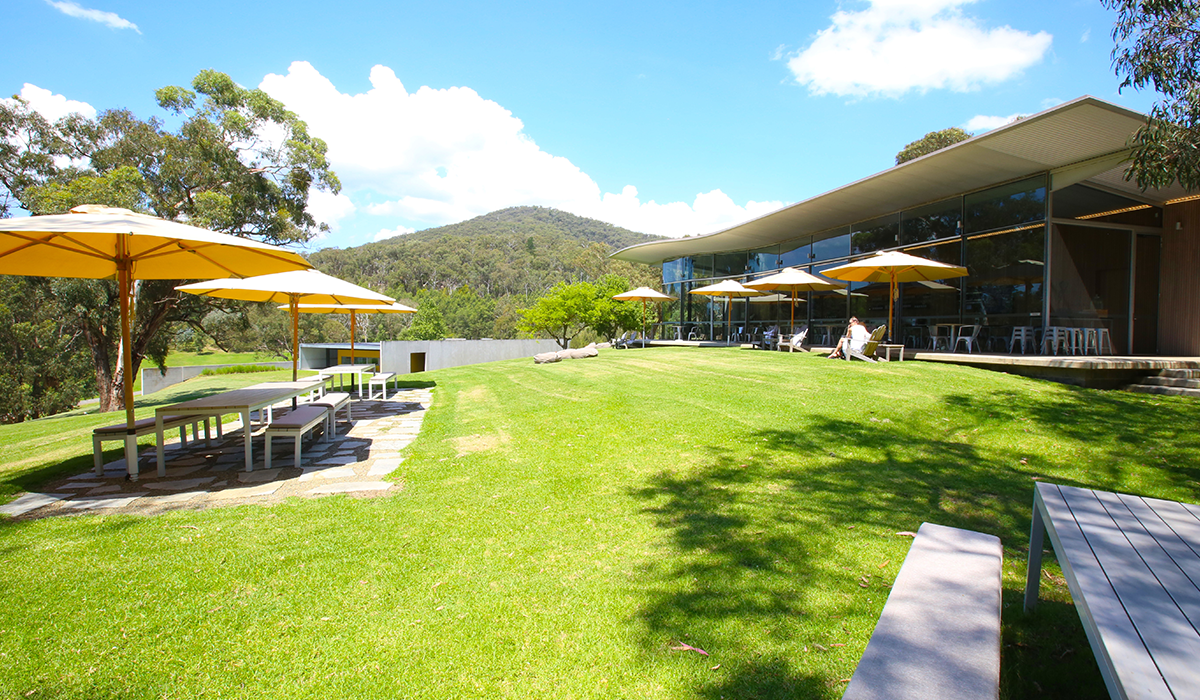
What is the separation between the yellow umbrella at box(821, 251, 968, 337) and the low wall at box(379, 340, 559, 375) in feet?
47.4

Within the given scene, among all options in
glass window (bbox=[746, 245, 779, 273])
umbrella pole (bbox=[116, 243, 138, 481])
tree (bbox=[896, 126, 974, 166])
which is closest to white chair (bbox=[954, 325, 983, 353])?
glass window (bbox=[746, 245, 779, 273])

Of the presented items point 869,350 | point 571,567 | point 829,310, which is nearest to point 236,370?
point 829,310

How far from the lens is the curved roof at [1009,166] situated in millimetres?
8070

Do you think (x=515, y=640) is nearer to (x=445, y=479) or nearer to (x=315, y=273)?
(x=445, y=479)

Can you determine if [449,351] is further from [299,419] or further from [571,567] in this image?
[571,567]

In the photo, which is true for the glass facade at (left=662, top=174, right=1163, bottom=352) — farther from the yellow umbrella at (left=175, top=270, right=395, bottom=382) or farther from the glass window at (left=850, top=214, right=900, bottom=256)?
the yellow umbrella at (left=175, top=270, right=395, bottom=382)

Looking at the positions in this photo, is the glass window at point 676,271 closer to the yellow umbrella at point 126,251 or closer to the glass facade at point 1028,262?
the glass facade at point 1028,262

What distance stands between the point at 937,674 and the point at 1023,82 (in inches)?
666

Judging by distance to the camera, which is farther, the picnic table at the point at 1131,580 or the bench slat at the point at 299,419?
the bench slat at the point at 299,419

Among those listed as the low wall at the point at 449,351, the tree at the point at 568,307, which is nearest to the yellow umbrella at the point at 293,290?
the low wall at the point at 449,351

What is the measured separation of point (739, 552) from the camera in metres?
2.96

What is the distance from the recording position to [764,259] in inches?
788

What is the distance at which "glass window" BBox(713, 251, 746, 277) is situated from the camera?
21219 mm

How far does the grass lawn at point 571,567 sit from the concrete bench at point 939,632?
404 mm
